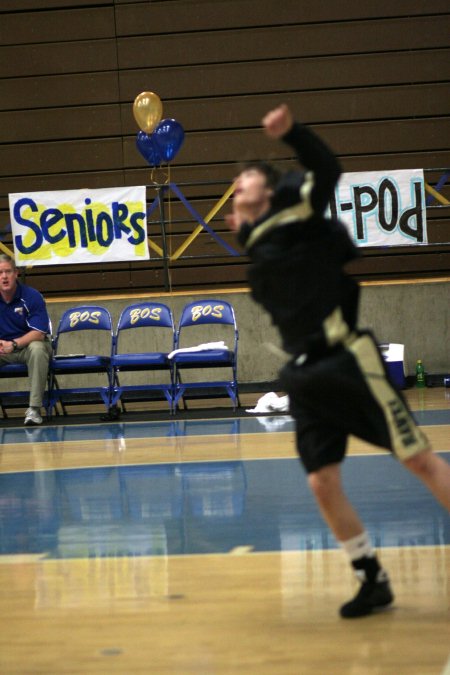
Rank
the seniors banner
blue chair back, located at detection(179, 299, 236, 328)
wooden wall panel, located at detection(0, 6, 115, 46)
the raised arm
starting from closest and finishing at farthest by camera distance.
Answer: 1. the raised arm
2. blue chair back, located at detection(179, 299, 236, 328)
3. the seniors banner
4. wooden wall panel, located at detection(0, 6, 115, 46)

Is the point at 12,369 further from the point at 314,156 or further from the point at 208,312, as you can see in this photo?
the point at 314,156

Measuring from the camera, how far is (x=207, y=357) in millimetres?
8508

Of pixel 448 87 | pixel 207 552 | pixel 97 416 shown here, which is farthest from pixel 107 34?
pixel 207 552

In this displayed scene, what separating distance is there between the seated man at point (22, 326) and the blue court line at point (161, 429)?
643 millimetres

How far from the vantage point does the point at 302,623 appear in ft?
8.96

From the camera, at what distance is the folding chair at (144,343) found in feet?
28.3

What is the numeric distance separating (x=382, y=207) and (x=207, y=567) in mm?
6647

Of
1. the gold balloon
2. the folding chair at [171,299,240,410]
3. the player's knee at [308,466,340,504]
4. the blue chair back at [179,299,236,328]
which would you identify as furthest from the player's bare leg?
the gold balloon

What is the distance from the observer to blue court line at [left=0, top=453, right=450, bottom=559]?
150 inches

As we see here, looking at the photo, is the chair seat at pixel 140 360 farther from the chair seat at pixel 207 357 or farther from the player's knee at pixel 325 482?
the player's knee at pixel 325 482

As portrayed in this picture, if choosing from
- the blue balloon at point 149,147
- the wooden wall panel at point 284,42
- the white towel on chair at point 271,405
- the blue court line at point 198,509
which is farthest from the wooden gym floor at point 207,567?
the wooden wall panel at point 284,42

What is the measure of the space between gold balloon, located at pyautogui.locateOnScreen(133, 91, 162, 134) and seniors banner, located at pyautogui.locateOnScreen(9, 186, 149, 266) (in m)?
0.74

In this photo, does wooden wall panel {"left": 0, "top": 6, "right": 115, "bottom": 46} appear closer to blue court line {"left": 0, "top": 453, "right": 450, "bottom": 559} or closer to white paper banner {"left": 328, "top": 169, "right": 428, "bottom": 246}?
white paper banner {"left": 328, "top": 169, "right": 428, "bottom": 246}

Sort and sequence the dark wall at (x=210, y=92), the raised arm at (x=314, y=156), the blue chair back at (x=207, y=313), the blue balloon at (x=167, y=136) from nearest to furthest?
the raised arm at (x=314, y=156), the blue chair back at (x=207, y=313), the blue balloon at (x=167, y=136), the dark wall at (x=210, y=92)
